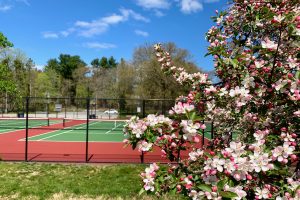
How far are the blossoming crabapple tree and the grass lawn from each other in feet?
16.6

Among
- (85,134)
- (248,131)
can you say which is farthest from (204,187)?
(85,134)

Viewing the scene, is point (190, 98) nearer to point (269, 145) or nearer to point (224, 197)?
point (269, 145)

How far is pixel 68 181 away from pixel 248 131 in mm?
7135

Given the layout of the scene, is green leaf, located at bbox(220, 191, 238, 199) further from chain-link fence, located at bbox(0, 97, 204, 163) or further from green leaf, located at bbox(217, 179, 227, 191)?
chain-link fence, located at bbox(0, 97, 204, 163)

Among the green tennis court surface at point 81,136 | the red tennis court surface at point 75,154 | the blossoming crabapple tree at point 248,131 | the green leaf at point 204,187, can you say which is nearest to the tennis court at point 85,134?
the green tennis court surface at point 81,136

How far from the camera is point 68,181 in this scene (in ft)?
31.4

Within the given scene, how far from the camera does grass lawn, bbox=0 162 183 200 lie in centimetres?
827

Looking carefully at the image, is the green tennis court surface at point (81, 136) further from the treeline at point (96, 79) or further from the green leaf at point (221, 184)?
the green leaf at point (221, 184)

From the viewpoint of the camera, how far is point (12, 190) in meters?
8.62

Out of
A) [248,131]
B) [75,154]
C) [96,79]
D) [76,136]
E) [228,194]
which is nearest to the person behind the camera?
[228,194]

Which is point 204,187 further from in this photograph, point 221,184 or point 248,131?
point 248,131

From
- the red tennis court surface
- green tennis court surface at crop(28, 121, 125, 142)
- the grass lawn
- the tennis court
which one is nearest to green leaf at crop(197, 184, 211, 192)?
the grass lawn

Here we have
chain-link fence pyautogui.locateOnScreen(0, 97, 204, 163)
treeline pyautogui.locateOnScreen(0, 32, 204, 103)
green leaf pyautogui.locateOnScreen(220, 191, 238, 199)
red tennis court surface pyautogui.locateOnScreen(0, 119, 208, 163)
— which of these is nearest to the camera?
green leaf pyautogui.locateOnScreen(220, 191, 238, 199)

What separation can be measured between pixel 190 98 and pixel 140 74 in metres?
42.0
